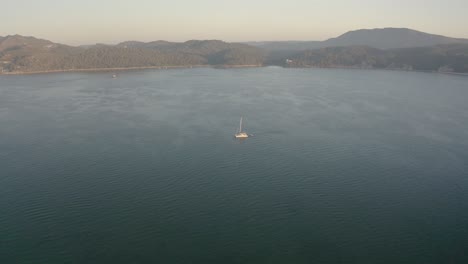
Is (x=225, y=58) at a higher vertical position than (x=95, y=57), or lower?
higher

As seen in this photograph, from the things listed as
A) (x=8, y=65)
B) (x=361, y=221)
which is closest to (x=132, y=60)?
(x=8, y=65)

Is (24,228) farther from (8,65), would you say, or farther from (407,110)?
(8,65)

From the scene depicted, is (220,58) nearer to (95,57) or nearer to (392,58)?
(95,57)

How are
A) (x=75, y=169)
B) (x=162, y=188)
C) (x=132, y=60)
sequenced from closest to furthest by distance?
1. (x=162, y=188)
2. (x=75, y=169)
3. (x=132, y=60)

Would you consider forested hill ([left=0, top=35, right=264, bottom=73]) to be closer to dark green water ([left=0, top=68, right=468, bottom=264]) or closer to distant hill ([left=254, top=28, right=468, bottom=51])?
dark green water ([left=0, top=68, right=468, bottom=264])

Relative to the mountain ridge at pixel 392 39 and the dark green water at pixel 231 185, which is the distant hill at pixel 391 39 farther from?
the dark green water at pixel 231 185

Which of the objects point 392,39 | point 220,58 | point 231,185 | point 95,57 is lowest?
point 231,185

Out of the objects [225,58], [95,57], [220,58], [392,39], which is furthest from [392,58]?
[95,57]
